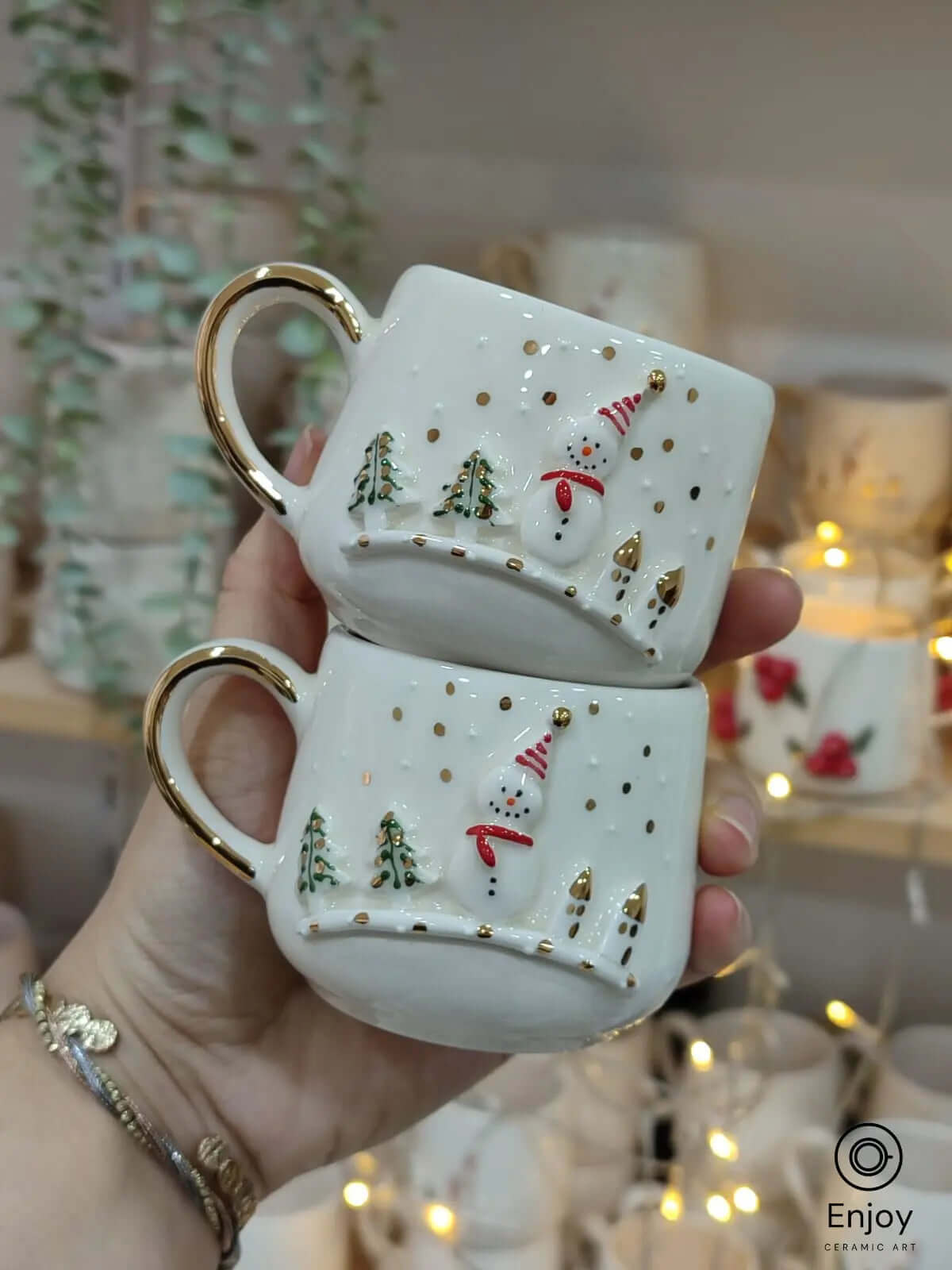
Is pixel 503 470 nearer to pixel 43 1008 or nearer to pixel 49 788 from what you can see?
pixel 43 1008

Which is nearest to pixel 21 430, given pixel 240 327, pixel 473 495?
pixel 240 327

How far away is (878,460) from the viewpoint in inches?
29.0

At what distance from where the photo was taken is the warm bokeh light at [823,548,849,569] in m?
0.73

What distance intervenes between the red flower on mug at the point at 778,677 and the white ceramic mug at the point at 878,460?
112mm

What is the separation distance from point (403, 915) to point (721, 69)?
68cm

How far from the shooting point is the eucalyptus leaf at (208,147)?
643mm

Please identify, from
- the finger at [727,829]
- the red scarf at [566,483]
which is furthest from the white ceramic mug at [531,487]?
the finger at [727,829]

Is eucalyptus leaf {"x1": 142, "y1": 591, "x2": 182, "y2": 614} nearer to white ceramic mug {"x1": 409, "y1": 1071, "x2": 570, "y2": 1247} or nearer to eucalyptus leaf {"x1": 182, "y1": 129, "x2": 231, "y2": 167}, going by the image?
eucalyptus leaf {"x1": 182, "y1": 129, "x2": 231, "y2": 167}

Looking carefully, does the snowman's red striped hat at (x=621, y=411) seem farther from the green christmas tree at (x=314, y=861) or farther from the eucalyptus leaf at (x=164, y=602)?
the eucalyptus leaf at (x=164, y=602)

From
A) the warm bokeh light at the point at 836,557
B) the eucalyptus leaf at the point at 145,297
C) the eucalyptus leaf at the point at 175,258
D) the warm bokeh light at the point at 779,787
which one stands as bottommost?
the warm bokeh light at the point at 779,787

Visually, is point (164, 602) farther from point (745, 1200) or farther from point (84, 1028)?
point (745, 1200)

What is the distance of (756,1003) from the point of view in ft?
3.21

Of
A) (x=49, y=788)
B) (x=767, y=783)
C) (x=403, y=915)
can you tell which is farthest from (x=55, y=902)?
(x=403, y=915)

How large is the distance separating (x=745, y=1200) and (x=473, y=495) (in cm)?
64
